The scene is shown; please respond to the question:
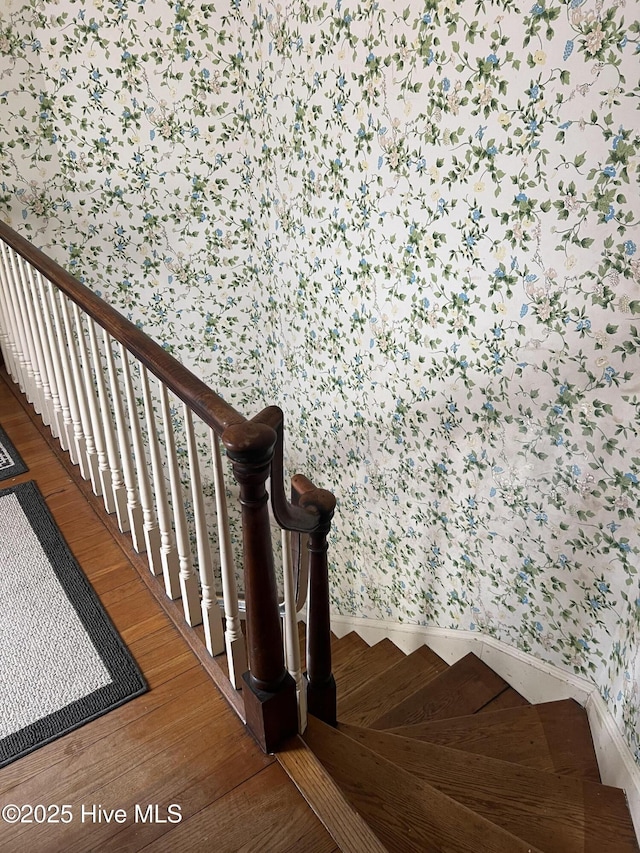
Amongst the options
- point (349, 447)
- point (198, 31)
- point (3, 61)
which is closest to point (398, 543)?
point (349, 447)

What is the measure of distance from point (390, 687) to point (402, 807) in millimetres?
1199

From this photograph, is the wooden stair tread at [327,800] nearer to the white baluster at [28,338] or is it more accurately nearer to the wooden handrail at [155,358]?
the wooden handrail at [155,358]

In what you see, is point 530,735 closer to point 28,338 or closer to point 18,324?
point 28,338

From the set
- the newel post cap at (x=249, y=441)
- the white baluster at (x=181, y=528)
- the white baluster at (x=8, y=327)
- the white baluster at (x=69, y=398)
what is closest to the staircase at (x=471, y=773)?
the white baluster at (x=181, y=528)

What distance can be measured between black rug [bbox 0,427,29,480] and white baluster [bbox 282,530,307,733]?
5.16 feet

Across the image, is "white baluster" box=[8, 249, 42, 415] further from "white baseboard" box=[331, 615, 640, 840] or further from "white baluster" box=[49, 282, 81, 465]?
"white baseboard" box=[331, 615, 640, 840]

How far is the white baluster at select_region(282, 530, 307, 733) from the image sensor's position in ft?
4.47

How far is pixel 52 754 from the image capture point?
1.49 meters

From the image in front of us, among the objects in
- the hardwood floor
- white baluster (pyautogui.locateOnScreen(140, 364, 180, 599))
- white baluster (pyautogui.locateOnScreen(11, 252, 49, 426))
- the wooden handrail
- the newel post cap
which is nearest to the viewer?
the newel post cap

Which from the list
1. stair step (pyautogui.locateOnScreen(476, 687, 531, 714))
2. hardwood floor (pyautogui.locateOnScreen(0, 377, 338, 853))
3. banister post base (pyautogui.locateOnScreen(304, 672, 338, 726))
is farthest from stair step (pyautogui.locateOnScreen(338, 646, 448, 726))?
hardwood floor (pyautogui.locateOnScreen(0, 377, 338, 853))

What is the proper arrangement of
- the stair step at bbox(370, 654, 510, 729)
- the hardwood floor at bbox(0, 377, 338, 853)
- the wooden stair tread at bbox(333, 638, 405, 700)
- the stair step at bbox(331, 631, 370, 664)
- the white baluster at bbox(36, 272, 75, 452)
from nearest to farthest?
1. the hardwood floor at bbox(0, 377, 338, 853)
2. the white baluster at bbox(36, 272, 75, 452)
3. the stair step at bbox(370, 654, 510, 729)
4. the wooden stair tread at bbox(333, 638, 405, 700)
5. the stair step at bbox(331, 631, 370, 664)

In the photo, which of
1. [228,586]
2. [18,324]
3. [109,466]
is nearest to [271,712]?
[228,586]

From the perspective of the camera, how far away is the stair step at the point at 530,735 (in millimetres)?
1990

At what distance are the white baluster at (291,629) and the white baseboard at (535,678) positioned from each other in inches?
38.2
